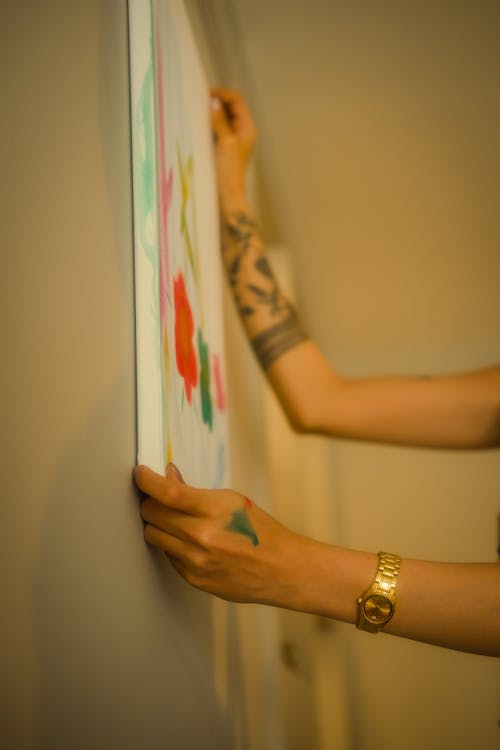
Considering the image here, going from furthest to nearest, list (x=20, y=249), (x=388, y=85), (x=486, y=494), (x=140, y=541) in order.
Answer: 1. (x=486, y=494)
2. (x=388, y=85)
3. (x=140, y=541)
4. (x=20, y=249)

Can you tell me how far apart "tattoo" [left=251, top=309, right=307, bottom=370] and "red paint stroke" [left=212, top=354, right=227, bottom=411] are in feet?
0.49

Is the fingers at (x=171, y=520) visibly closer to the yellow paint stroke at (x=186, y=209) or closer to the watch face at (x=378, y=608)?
the watch face at (x=378, y=608)

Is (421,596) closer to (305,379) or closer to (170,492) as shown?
(170,492)

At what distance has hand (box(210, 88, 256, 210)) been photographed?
0.99 metres

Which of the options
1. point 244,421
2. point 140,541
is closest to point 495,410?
point 244,421

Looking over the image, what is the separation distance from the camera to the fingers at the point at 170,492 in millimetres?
438

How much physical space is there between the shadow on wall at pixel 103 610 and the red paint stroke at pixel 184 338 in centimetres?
12

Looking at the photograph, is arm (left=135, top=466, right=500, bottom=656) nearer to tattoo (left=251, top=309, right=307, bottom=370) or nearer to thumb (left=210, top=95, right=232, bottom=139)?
tattoo (left=251, top=309, right=307, bottom=370)

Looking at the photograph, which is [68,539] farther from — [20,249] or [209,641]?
[209,641]

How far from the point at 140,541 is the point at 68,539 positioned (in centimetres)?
11

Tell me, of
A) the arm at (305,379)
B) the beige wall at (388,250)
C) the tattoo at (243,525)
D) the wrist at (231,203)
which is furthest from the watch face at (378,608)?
the beige wall at (388,250)

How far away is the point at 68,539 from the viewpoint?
14.6 inches

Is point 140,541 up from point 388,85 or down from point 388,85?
down

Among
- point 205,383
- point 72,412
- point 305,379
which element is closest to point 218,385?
point 205,383
